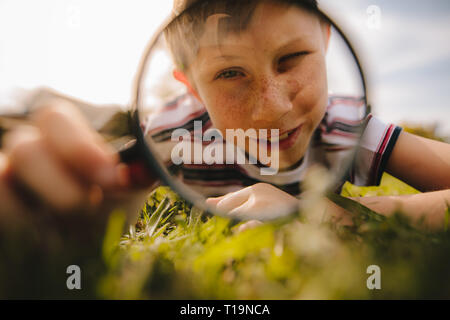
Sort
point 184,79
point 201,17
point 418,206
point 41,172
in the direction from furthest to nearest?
1. point 184,79
2. point 201,17
3. point 418,206
4. point 41,172

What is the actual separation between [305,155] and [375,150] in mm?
405

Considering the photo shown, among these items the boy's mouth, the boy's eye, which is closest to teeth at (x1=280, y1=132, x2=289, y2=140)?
the boy's mouth

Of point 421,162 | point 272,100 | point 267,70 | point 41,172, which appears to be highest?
point 267,70

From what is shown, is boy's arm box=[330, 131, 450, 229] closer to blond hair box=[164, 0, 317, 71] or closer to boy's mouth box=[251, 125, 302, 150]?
boy's mouth box=[251, 125, 302, 150]

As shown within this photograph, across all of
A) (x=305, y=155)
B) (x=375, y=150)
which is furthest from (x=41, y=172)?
(x=375, y=150)

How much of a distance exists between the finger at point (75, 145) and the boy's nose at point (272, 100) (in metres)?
0.83

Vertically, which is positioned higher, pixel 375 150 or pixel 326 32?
pixel 326 32

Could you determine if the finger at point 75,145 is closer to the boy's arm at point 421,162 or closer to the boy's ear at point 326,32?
the boy's ear at point 326,32

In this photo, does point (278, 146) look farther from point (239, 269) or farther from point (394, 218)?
point (239, 269)

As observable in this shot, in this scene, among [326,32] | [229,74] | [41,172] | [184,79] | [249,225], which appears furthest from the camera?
[184,79]

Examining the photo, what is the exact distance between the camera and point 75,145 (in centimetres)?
71

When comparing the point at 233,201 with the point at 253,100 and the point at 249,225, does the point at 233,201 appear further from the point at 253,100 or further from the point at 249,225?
the point at 253,100

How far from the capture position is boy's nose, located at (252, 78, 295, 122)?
1.38 metres

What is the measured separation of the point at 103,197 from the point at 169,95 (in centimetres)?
129
